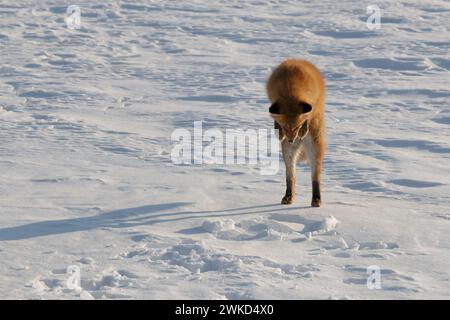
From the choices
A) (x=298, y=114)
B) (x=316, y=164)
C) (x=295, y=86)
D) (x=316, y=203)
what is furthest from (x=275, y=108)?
(x=316, y=203)

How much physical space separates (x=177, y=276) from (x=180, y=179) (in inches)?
129

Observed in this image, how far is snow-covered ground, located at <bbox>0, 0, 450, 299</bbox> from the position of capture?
21.7ft

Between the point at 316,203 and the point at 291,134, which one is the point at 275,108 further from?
the point at 316,203

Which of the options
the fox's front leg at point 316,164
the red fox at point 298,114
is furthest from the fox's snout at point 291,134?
the fox's front leg at point 316,164

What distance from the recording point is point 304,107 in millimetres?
7887

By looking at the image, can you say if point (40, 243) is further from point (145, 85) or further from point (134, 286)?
point (145, 85)

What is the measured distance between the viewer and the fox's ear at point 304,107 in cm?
786

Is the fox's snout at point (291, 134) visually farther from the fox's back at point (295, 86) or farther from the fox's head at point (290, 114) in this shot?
the fox's back at point (295, 86)

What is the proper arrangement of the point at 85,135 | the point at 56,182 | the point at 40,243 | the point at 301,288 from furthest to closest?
the point at 85,135 → the point at 56,182 → the point at 40,243 → the point at 301,288

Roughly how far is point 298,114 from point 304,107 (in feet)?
0.31

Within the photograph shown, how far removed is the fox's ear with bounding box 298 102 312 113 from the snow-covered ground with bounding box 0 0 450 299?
1.05 metres

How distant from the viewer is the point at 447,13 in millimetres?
22250

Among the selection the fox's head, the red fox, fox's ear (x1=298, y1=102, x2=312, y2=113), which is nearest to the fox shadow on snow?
the red fox

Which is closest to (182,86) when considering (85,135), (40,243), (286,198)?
(85,135)
